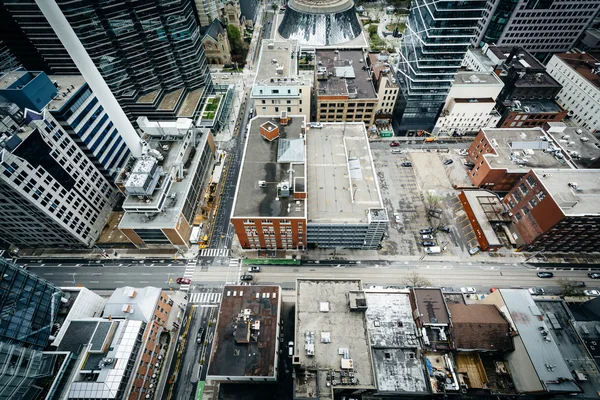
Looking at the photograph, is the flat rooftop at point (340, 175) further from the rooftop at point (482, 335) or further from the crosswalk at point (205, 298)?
the crosswalk at point (205, 298)

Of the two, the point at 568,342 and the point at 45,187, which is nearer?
the point at 568,342

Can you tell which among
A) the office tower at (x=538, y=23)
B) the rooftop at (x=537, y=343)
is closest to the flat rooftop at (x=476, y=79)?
the office tower at (x=538, y=23)

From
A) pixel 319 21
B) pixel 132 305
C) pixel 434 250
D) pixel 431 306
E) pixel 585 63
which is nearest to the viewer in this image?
pixel 132 305

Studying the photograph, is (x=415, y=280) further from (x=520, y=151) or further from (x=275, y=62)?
(x=275, y=62)

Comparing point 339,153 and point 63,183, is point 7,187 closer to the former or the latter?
point 63,183

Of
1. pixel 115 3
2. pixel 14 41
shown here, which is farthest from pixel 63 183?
pixel 115 3

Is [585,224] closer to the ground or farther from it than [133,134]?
closer to the ground

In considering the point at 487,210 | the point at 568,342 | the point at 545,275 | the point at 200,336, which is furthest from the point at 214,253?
the point at 545,275

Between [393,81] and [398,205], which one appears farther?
[393,81]
